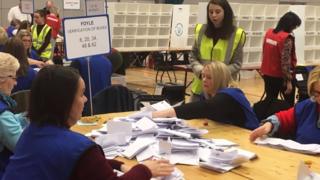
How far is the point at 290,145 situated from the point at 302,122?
292mm

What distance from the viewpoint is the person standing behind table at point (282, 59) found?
6098 mm

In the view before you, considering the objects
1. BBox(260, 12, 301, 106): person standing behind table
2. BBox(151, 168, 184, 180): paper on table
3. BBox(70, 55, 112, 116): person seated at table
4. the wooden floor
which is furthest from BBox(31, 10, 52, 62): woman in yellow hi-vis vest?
BBox(151, 168, 184, 180): paper on table

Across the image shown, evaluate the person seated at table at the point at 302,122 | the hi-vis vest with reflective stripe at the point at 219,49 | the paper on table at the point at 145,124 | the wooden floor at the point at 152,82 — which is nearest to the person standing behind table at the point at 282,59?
the wooden floor at the point at 152,82

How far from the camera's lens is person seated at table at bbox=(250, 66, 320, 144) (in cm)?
270

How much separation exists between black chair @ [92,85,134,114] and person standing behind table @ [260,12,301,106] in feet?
8.46

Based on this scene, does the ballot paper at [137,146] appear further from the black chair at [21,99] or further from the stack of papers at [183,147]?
the black chair at [21,99]

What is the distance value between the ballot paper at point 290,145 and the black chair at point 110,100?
4.99 feet

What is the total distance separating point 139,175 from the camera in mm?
1815

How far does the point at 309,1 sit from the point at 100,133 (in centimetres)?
1759

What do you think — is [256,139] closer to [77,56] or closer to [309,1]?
[77,56]

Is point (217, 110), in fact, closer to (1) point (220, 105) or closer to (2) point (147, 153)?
(1) point (220, 105)

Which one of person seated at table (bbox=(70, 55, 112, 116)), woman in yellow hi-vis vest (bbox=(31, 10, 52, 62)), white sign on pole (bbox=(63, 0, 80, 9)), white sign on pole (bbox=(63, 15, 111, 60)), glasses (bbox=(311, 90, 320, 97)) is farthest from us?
white sign on pole (bbox=(63, 0, 80, 9))

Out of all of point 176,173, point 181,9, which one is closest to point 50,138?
point 176,173

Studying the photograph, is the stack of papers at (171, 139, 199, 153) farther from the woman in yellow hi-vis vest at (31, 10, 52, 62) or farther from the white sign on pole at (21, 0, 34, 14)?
the white sign on pole at (21, 0, 34, 14)
